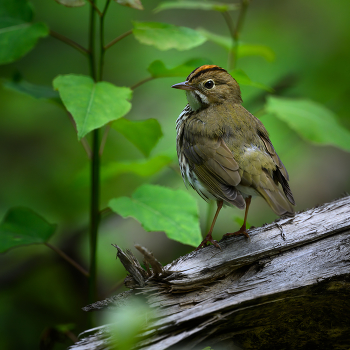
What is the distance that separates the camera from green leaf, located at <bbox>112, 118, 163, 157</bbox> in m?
2.53

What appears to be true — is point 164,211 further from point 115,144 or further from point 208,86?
point 115,144

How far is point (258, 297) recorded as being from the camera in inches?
74.7

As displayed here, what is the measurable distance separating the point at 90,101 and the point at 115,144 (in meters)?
3.24

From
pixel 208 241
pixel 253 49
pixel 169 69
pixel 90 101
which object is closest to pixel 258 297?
pixel 208 241

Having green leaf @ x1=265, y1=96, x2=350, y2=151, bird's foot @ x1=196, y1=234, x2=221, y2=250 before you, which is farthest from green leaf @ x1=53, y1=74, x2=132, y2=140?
green leaf @ x1=265, y1=96, x2=350, y2=151

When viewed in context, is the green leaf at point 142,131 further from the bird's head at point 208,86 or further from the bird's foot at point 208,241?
the bird's foot at point 208,241

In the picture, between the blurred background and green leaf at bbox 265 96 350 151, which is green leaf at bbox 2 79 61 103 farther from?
the blurred background

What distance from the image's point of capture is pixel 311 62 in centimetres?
555

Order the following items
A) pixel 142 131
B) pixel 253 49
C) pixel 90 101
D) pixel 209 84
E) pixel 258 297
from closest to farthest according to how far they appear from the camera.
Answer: pixel 258 297
pixel 90 101
pixel 142 131
pixel 209 84
pixel 253 49

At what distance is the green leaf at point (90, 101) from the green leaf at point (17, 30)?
0.43 metres

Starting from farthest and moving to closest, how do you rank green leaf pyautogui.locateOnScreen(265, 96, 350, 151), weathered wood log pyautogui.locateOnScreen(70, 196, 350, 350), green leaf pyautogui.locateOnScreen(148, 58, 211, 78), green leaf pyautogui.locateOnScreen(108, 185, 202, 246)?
green leaf pyautogui.locateOnScreen(265, 96, 350, 151) → green leaf pyautogui.locateOnScreen(148, 58, 211, 78) → green leaf pyautogui.locateOnScreen(108, 185, 202, 246) → weathered wood log pyautogui.locateOnScreen(70, 196, 350, 350)

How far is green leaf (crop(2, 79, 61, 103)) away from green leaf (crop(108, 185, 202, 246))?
0.79 m

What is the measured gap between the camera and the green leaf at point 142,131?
99.7 inches

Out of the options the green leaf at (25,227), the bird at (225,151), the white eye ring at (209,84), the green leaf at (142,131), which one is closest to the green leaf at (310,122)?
the bird at (225,151)
